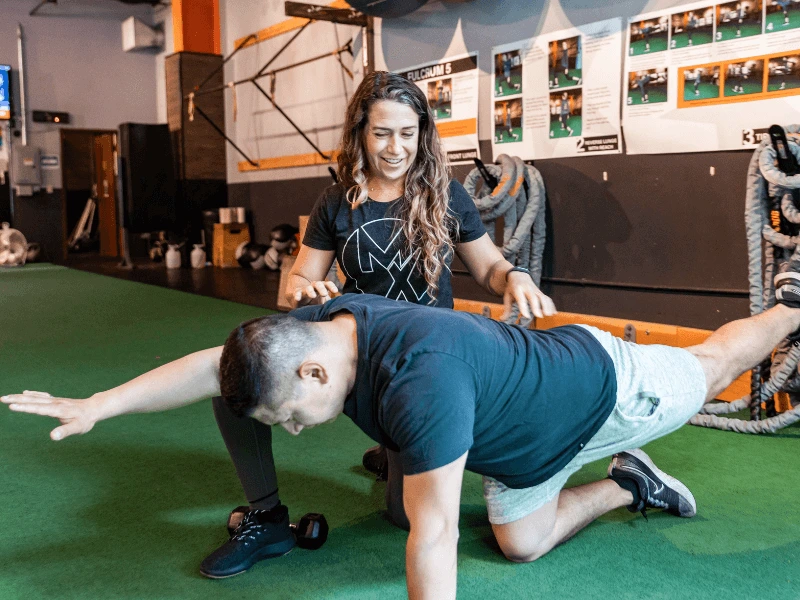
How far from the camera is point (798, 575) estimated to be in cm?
167

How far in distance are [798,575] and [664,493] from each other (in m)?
0.37

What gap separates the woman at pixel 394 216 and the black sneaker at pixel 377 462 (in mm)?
351

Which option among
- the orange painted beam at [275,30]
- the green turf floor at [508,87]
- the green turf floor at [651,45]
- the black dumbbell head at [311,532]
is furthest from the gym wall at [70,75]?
the black dumbbell head at [311,532]

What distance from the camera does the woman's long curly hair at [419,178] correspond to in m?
2.04

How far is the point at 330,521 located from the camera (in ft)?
6.66

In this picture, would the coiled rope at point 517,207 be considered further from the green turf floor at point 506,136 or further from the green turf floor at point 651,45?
the green turf floor at point 651,45

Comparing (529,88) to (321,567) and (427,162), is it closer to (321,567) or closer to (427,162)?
(427,162)

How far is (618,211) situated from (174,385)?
3199 millimetres

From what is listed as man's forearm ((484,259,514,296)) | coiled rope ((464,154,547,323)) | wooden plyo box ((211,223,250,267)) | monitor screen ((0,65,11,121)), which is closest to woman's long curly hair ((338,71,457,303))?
man's forearm ((484,259,514,296))

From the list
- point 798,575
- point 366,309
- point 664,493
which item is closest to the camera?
point 366,309

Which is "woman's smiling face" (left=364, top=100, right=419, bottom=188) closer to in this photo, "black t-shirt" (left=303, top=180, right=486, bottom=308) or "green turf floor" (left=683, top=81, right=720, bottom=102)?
"black t-shirt" (left=303, top=180, right=486, bottom=308)

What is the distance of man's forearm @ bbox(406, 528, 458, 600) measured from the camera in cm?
115

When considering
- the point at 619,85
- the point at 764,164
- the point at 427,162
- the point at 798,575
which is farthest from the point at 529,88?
the point at 798,575

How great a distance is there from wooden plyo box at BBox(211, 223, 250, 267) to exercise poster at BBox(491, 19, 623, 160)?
467cm
